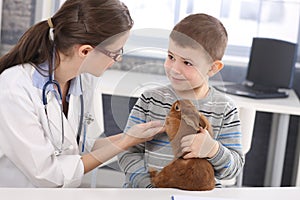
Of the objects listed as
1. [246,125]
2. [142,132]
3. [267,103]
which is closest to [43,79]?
[142,132]

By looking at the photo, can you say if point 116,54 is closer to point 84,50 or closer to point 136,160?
point 84,50

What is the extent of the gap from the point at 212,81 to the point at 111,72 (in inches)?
10.8

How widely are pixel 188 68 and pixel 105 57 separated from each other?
0.82 ft

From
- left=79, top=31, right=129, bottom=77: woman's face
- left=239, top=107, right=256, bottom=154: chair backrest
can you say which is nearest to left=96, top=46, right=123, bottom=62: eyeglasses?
left=79, top=31, right=129, bottom=77: woman's face

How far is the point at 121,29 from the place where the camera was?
1.75m

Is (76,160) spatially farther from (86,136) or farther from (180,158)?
(180,158)

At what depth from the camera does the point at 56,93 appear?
1861 mm

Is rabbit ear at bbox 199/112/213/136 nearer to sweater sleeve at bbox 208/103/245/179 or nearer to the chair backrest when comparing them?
sweater sleeve at bbox 208/103/245/179

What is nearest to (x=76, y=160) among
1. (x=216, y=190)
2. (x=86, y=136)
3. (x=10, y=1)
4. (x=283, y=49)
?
(x=86, y=136)

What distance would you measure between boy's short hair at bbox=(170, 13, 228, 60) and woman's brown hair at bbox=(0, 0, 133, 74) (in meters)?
0.18

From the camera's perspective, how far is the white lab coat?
179 cm

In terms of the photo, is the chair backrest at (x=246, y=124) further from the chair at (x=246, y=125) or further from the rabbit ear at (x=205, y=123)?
the rabbit ear at (x=205, y=123)

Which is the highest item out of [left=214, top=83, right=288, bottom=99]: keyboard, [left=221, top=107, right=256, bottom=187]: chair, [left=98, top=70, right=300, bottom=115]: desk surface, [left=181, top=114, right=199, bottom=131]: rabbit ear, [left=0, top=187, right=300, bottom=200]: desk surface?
[left=98, top=70, right=300, bottom=115]: desk surface

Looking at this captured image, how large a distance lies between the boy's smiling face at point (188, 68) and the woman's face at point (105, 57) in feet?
0.48
